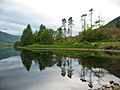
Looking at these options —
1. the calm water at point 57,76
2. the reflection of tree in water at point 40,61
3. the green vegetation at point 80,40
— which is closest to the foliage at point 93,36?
the green vegetation at point 80,40

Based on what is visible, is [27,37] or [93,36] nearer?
[93,36]

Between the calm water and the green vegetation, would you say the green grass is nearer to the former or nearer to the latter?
the green vegetation

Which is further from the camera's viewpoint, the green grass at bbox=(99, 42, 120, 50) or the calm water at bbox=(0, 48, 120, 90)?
the green grass at bbox=(99, 42, 120, 50)

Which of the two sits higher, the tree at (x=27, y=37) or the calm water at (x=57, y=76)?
the tree at (x=27, y=37)

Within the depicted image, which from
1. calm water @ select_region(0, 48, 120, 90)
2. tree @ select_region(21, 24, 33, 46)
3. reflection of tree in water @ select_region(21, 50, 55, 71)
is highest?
tree @ select_region(21, 24, 33, 46)

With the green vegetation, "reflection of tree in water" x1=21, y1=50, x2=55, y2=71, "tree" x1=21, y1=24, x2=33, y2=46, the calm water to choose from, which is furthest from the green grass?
"tree" x1=21, y1=24, x2=33, y2=46

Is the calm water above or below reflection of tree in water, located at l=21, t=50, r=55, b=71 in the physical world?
below

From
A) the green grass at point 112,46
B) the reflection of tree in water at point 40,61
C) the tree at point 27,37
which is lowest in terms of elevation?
the reflection of tree in water at point 40,61

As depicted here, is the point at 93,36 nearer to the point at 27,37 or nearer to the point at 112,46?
the point at 112,46

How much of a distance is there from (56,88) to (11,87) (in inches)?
220

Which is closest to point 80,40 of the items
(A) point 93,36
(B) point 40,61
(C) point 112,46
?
(A) point 93,36

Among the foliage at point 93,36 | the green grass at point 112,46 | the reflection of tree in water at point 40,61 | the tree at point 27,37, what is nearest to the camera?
the reflection of tree in water at point 40,61

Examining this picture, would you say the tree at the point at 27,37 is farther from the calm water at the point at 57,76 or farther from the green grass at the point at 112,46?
the calm water at the point at 57,76

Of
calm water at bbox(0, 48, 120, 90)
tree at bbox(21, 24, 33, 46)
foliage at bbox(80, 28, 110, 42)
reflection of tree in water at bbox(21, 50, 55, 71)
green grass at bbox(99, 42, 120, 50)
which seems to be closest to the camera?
calm water at bbox(0, 48, 120, 90)
